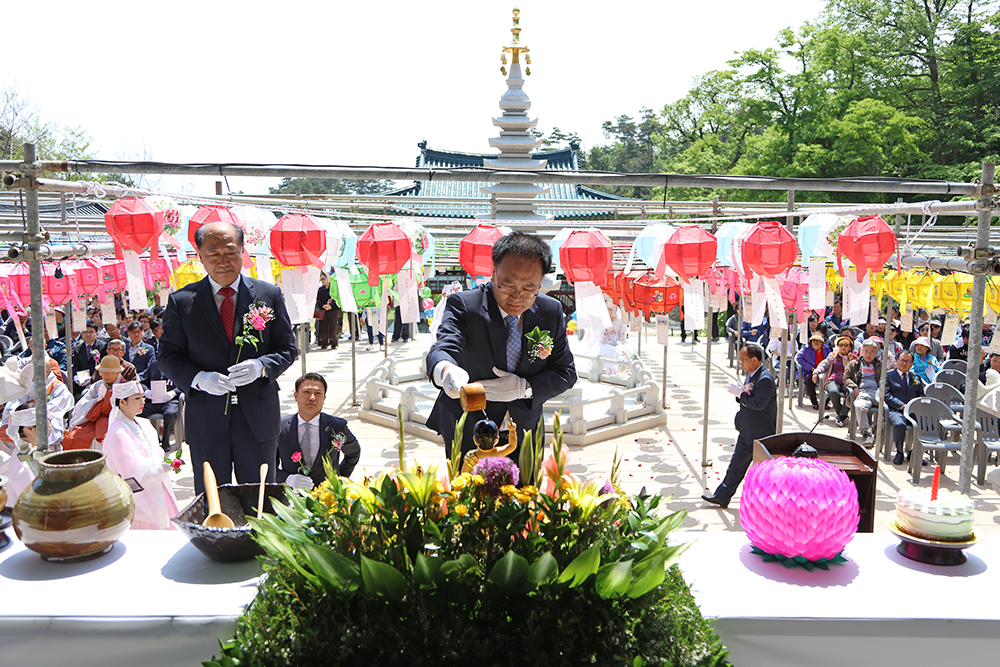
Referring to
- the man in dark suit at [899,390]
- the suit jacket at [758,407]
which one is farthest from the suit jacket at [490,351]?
the man in dark suit at [899,390]

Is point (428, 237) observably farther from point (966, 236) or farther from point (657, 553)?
point (966, 236)

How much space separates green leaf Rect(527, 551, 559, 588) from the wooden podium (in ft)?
4.78

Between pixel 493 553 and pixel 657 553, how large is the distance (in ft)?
1.05

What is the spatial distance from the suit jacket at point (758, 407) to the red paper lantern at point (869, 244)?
119 centimetres

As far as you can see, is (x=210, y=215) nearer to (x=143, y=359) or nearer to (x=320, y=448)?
(x=320, y=448)

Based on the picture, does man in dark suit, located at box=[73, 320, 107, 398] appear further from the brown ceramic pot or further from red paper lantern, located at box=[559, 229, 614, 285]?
the brown ceramic pot

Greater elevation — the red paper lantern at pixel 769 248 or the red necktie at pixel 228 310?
the red paper lantern at pixel 769 248

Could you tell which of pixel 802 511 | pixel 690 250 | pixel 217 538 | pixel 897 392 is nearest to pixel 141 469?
pixel 217 538

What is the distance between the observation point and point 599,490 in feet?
4.69

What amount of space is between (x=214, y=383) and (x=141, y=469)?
980 millimetres

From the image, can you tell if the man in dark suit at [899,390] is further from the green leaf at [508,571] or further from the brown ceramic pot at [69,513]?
the brown ceramic pot at [69,513]

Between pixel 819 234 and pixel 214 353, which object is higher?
pixel 819 234

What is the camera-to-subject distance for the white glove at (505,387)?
2766 millimetres

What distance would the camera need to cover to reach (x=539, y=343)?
2.74 metres
